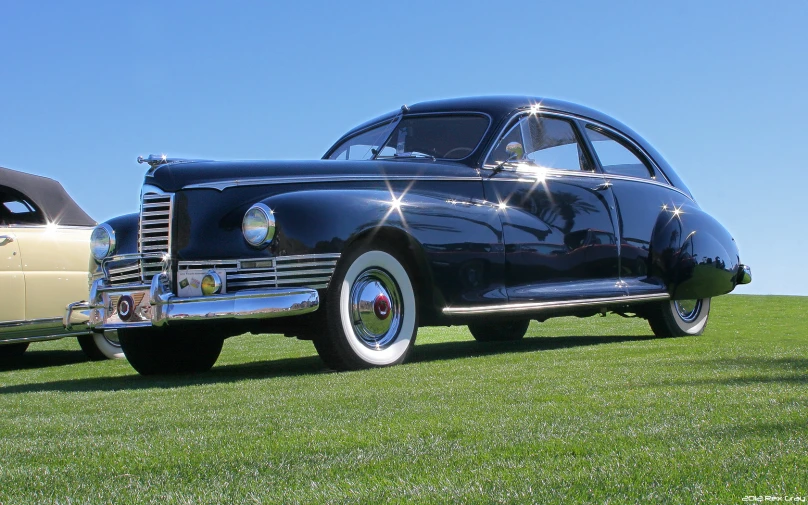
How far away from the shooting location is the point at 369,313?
5582mm

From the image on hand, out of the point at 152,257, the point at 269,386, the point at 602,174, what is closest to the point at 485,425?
the point at 269,386

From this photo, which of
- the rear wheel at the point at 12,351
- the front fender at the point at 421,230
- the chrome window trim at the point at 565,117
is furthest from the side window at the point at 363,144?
the rear wheel at the point at 12,351

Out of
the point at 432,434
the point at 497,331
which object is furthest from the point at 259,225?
the point at 497,331

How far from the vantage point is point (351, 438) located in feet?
10.2

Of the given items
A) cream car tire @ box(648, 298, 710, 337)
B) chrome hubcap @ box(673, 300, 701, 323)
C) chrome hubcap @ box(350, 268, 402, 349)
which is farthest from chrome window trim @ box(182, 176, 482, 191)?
chrome hubcap @ box(673, 300, 701, 323)

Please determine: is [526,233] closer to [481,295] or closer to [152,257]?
[481,295]

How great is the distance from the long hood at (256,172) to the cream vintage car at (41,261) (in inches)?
108

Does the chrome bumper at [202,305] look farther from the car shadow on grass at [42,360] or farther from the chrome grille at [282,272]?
the car shadow on grass at [42,360]

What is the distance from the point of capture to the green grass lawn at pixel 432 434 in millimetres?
2391

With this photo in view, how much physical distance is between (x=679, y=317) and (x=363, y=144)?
3236 millimetres

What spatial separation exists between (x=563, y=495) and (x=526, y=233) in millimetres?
4321

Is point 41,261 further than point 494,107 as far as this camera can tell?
Yes

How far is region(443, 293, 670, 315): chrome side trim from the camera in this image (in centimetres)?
603

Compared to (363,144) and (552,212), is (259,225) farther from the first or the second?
(552,212)
